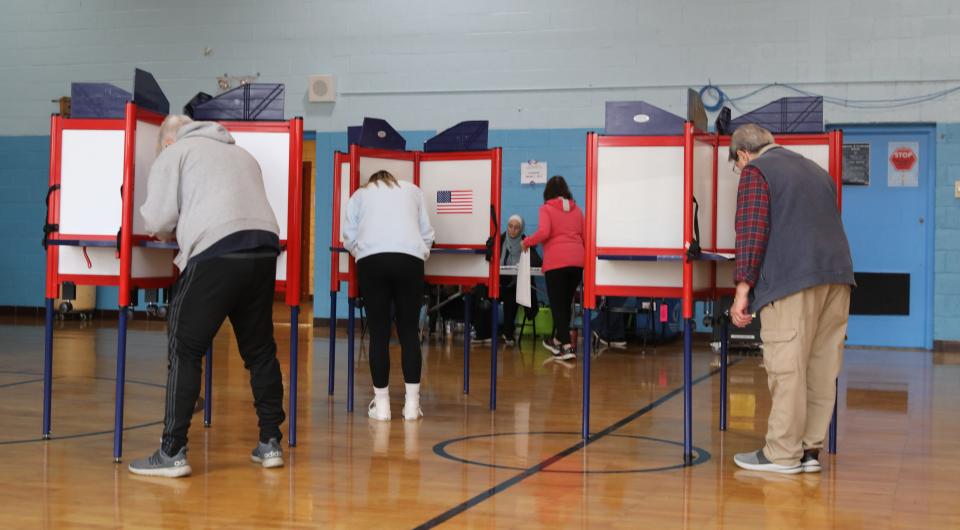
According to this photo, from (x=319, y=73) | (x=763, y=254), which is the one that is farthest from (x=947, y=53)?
(x=763, y=254)

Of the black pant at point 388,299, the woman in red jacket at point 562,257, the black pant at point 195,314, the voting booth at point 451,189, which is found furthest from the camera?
the woman in red jacket at point 562,257

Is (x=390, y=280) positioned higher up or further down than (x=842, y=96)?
further down

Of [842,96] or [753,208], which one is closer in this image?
[753,208]

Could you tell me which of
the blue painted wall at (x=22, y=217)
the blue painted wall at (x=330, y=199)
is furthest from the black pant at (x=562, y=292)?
the blue painted wall at (x=22, y=217)

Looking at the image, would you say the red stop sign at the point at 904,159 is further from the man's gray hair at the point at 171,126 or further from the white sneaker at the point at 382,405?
the man's gray hair at the point at 171,126

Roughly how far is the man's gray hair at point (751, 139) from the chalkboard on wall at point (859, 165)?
20.7ft

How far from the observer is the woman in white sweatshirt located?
5.28m

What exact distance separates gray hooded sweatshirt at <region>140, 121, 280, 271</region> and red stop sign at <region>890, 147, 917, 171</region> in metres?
7.78

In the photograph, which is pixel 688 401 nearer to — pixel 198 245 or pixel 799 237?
pixel 799 237

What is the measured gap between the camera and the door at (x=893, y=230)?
1022 cm

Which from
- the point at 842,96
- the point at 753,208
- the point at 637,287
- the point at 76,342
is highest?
the point at 842,96

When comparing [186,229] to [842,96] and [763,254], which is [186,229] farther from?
[842,96]

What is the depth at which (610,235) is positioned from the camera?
4.89 metres

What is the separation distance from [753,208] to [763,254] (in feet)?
0.60
